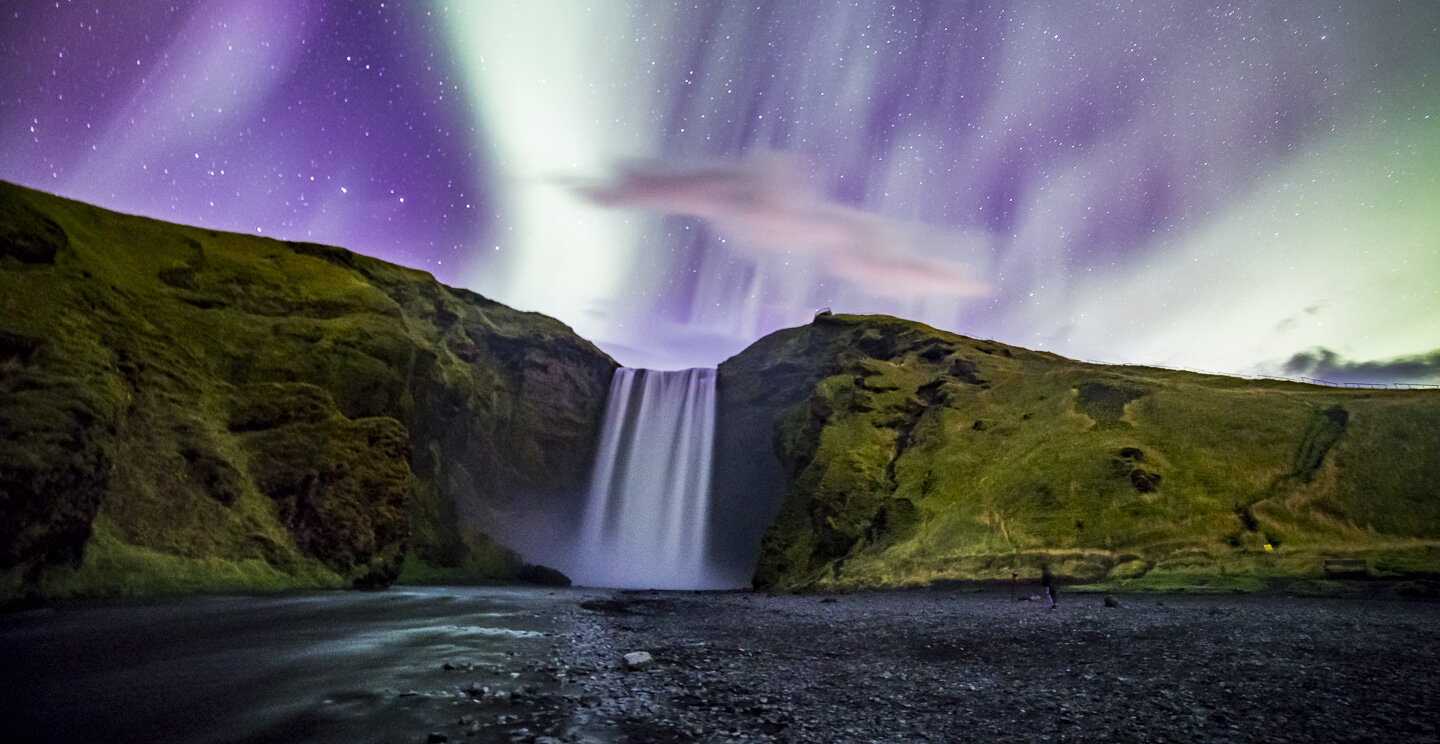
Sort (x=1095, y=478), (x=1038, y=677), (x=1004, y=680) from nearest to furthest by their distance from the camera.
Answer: (x=1004, y=680) → (x=1038, y=677) → (x=1095, y=478)

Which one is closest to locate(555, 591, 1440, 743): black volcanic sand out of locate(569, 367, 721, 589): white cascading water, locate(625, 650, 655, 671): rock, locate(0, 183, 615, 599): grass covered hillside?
locate(625, 650, 655, 671): rock

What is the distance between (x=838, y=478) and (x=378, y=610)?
31.0 metres

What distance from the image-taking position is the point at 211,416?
34.1m

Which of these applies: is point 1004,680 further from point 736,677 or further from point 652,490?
point 652,490

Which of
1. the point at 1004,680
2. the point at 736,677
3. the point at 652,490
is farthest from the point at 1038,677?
the point at 652,490

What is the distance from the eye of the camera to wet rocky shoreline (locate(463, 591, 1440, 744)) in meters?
9.23

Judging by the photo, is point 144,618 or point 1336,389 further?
point 1336,389

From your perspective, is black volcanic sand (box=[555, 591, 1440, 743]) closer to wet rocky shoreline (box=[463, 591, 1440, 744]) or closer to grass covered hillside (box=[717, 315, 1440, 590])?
wet rocky shoreline (box=[463, 591, 1440, 744])

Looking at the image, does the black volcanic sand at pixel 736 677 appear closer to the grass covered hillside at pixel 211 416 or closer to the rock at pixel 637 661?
the rock at pixel 637 661

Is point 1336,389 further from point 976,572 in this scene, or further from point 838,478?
point 838,478

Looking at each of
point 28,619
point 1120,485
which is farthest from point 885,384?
point 28,619

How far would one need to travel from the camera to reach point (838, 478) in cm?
4741

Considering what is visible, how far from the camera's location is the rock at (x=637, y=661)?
14.3 meters

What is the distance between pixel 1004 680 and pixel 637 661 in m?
7.57
